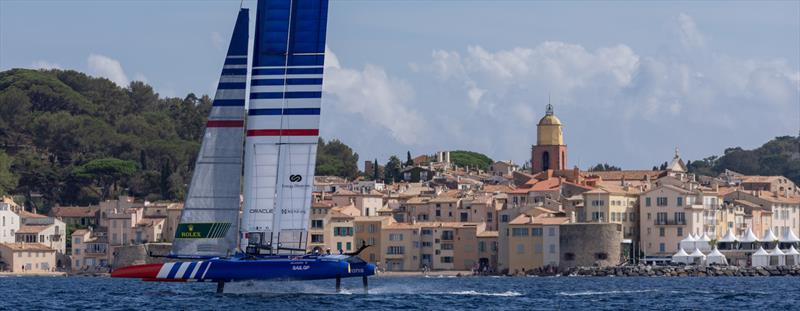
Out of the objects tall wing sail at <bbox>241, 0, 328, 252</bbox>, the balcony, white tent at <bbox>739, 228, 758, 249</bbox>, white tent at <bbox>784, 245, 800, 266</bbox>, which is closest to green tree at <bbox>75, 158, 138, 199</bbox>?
the balcony

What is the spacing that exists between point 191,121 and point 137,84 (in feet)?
51.6

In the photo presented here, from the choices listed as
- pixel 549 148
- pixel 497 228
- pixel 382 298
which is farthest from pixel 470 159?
pixel 382 298

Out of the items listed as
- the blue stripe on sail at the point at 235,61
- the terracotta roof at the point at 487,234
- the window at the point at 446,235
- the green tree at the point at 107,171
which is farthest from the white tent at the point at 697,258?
the blue stripe on sail at the point at 235,61

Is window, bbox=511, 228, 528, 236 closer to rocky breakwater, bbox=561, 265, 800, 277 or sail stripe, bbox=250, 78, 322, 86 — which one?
rocky breakwater, bbox=561, 265, 800, 277

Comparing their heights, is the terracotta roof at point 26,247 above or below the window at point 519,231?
below

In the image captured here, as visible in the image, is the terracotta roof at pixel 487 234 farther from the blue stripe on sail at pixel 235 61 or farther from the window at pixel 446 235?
the blue stripe on sail at pixel 235 61

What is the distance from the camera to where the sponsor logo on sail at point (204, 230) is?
49219 millimetres

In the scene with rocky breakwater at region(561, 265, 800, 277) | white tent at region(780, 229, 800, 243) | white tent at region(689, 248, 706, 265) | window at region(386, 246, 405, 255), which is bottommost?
rocky breakwater at region(561, 265, 800, 277)

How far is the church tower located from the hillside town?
40.3 feet

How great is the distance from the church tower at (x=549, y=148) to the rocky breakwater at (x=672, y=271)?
34.7 m

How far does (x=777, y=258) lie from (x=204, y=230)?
5705 cm

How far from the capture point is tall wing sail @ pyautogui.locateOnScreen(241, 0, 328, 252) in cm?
4853

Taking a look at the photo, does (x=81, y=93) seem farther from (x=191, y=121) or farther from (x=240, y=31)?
(x=240, y=31)

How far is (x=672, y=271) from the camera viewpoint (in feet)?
309
